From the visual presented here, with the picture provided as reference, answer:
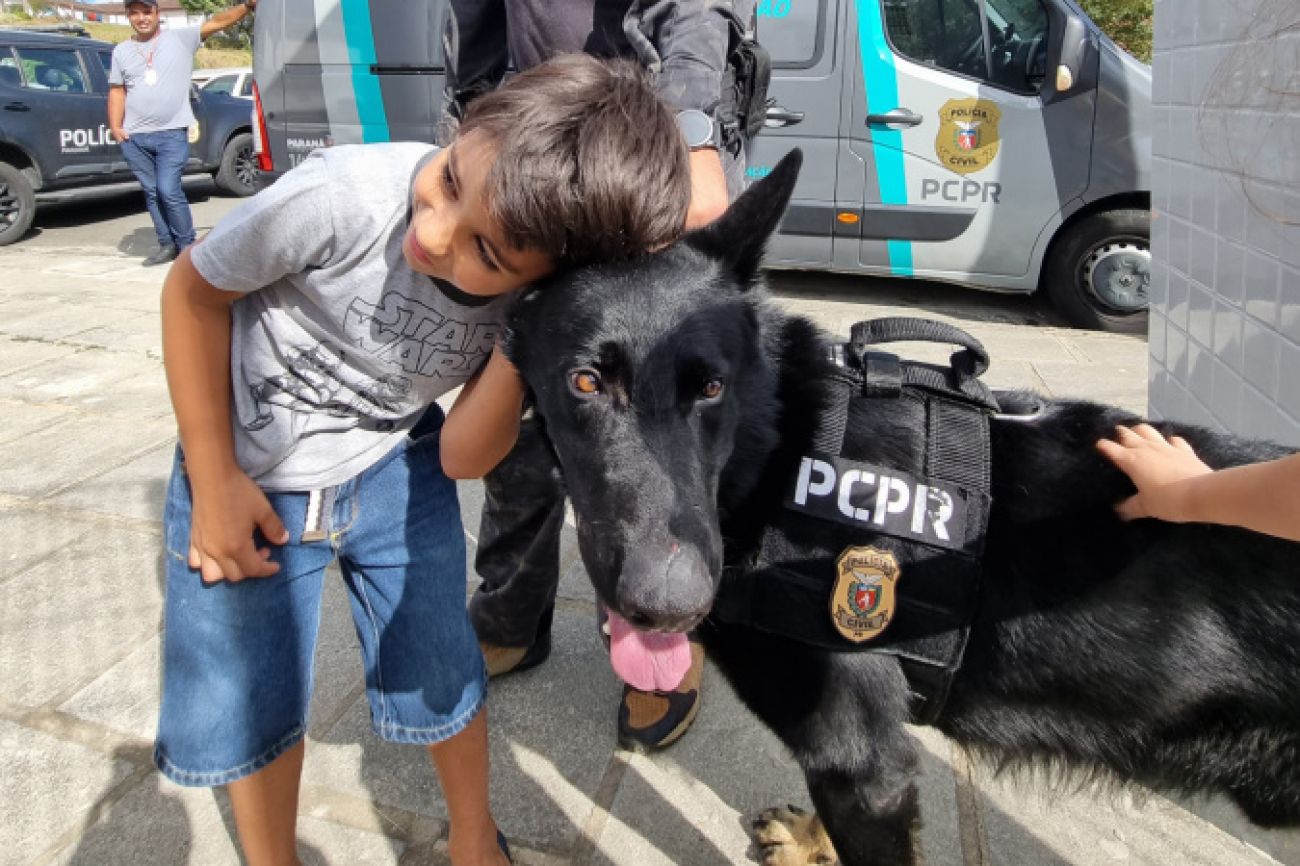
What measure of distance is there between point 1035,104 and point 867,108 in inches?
43.5

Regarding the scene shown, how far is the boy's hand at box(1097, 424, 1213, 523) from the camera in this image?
4.53ft

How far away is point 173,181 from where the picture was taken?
7914mm

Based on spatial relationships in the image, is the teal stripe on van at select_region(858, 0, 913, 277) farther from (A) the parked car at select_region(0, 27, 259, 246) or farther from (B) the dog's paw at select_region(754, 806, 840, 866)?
(A) the parked car at select_region(0, 27, 259, 246)

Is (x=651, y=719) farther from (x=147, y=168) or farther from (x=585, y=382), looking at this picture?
(x=147, y=168)

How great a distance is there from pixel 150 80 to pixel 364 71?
2.50 meters

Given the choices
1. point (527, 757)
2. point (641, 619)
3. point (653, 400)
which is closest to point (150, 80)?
point (527, 757)

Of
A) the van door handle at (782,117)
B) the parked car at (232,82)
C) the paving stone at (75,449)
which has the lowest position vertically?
the paving stone at (75,449)

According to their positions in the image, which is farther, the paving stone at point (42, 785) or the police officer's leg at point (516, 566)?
the police officer's leg at point (516, 566)

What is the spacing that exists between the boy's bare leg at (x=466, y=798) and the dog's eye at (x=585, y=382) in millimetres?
838

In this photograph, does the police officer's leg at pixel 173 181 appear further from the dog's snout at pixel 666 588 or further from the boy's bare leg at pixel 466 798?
the dog's snout at pixel 666 588

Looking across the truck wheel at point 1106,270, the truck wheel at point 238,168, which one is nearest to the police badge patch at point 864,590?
the truck wheel at point 1106,270

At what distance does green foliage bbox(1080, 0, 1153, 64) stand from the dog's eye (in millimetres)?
12528

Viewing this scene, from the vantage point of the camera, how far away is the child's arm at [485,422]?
152 cm

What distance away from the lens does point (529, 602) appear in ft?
7.82
